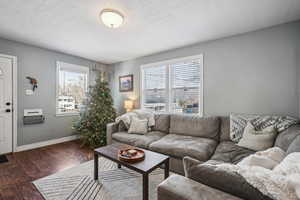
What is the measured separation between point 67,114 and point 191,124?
10.7ft

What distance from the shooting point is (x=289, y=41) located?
2207 millimetres

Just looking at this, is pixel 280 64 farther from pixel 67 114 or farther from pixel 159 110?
pixel 67 114

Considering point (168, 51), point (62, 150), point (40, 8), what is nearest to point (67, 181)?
point (62, 150)

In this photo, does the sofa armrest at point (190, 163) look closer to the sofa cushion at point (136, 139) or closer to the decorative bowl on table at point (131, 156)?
the decorative bowl on table at point (131, 156)

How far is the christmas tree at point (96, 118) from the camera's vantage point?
11.1 feet

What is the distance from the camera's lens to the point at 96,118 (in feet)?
11.4

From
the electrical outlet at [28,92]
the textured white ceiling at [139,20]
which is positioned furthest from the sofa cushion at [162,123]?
the electrical outlet at [28,92]

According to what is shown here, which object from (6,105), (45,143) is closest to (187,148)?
(45,143)

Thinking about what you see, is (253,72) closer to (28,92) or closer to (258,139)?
(258,139)

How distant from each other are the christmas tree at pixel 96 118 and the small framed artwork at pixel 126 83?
0.67m

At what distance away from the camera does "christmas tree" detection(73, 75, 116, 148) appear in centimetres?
338

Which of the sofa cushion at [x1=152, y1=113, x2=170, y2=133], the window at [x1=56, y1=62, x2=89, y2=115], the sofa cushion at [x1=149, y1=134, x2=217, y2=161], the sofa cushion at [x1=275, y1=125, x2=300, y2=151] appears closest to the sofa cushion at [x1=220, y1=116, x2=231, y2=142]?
the sofa cushion at [x1=149, y1=134, x2=217, y2=161]

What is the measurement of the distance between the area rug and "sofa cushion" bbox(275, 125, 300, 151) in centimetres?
156

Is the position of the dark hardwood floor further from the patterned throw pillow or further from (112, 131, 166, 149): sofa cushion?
the patterned throw pillow
